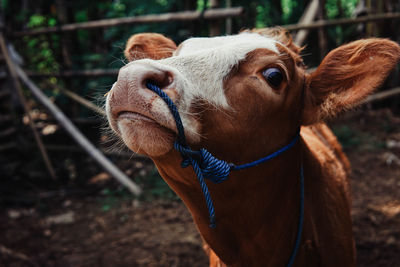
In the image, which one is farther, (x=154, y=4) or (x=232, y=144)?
(x=154, y=4)

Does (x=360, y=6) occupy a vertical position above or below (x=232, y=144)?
above

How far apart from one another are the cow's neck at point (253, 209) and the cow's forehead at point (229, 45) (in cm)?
51

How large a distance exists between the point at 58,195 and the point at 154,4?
3749mm

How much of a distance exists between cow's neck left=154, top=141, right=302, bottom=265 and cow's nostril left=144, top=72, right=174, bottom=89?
380mm

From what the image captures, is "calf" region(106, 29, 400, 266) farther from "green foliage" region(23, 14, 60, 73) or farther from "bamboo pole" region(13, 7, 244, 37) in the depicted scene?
"green foliage" region(23, 14, 60, 73)

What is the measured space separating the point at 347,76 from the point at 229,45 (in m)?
0.60

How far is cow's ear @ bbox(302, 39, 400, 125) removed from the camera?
1524 millimetres

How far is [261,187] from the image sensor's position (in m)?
1.57

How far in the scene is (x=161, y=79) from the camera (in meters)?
1.19

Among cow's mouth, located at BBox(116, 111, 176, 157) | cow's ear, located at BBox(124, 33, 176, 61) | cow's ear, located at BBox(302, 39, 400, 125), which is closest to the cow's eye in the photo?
cow's ear, located at BBox(302, 39, 400, 125)

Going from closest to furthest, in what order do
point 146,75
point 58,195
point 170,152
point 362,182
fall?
point 146,75 → point 170,152 → point 362,182 → point 58,195

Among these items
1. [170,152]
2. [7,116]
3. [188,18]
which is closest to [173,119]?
[170,152]

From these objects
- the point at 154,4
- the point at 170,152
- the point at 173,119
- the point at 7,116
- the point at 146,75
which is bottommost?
the point at 7,116

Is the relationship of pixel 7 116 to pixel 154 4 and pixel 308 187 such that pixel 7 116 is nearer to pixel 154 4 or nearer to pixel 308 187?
pixel 154 4
